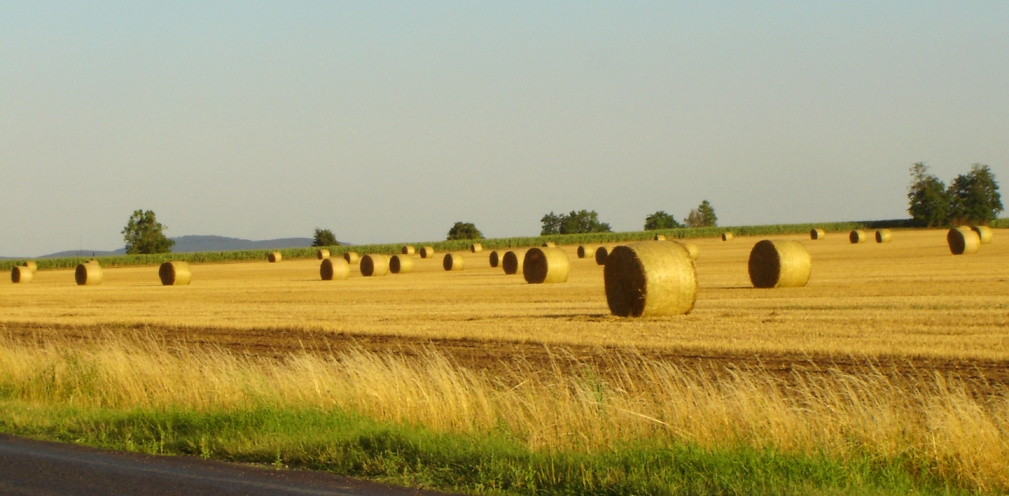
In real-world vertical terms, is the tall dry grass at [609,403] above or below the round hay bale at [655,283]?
below

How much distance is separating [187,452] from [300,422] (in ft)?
3.45

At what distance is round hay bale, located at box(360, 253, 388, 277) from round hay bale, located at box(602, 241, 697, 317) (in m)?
30.9

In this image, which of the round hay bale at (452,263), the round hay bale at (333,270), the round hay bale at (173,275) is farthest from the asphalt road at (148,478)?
the round hay bale at (452,263)

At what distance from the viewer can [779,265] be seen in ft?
105

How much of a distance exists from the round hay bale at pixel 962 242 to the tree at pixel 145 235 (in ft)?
337

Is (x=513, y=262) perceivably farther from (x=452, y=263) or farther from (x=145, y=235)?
(x=145, y=235)

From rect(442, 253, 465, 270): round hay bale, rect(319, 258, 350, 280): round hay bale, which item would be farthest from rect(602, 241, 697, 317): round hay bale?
rect(442, 253, 465, 270): round hay bale

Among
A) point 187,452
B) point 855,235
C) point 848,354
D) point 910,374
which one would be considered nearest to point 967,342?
point 848,354

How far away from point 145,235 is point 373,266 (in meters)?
89.5

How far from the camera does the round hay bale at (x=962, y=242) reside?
52.3 m

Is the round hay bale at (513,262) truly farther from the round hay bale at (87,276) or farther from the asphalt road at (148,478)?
the asphalt road at (148,478)

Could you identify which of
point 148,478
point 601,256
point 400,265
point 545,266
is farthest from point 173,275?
point 148,478

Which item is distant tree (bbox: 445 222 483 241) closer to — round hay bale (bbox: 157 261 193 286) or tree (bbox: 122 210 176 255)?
tree (bbox: 122 210 176 255)

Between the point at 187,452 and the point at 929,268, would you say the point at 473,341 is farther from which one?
the point at 929,268
